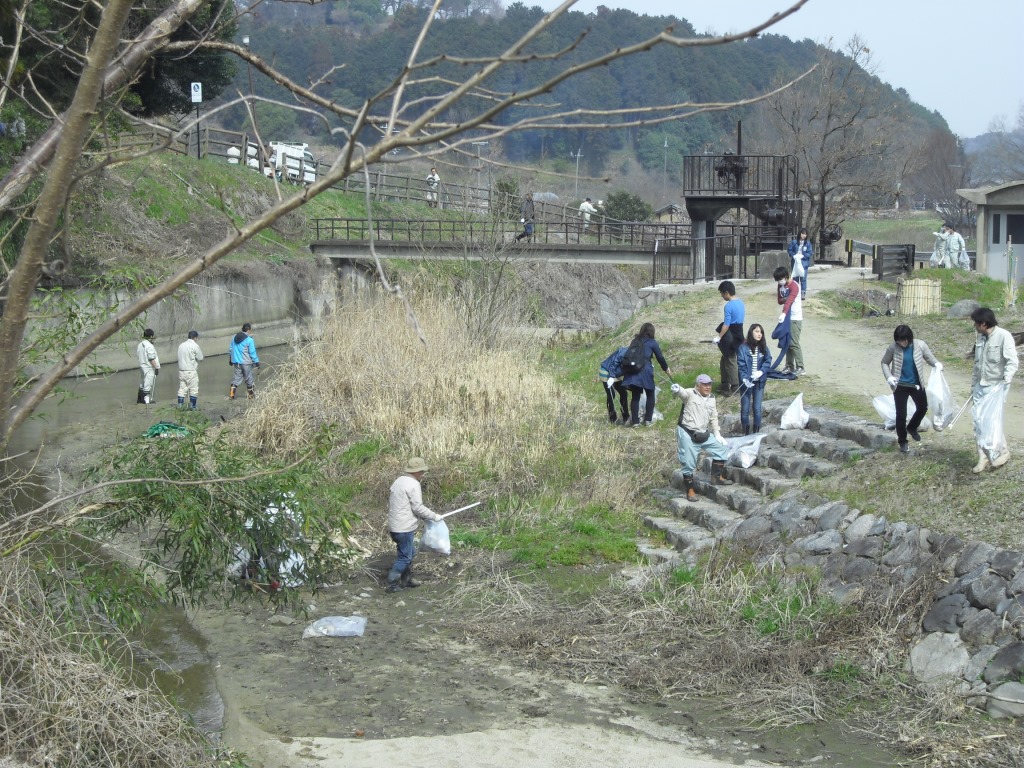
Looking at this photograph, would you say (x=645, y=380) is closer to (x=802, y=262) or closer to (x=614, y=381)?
(x=614, y=381)

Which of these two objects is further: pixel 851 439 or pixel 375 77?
pixel 375 77

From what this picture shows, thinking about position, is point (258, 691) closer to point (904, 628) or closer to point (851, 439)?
point (904, 628)

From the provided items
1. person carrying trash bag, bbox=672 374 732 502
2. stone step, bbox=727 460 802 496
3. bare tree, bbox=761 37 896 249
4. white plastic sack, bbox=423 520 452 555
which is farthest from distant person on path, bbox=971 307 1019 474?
bare tree, bbox=761 37 896 249

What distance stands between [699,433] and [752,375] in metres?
1.53

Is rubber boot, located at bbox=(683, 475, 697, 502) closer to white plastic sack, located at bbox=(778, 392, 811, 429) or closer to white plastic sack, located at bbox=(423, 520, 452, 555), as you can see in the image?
white plastic sack, located at bbox=(778, 392, 811, 429)

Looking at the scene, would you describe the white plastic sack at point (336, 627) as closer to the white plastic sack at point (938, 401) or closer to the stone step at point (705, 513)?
the stone step at point (705, 513)

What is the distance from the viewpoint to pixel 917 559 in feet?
29.6

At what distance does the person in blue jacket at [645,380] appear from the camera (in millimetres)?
15062

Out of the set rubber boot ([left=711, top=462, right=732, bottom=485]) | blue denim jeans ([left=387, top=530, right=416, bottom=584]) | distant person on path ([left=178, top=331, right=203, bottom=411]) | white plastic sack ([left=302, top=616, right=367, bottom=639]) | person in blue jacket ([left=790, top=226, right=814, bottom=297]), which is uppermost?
person in blue jacket ([left=790, top=226, right=814, bottom=297])

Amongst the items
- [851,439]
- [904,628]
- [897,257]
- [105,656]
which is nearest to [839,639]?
[904,628]

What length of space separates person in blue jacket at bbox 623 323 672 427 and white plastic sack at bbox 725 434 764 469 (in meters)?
2.11

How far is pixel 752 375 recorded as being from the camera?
44.0ft

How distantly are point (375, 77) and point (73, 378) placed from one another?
22.5m

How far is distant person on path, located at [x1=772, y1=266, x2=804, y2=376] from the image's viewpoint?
51.1 feet
